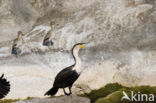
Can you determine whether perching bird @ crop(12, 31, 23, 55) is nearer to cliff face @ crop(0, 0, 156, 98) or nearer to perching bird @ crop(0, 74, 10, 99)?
cliff face @ crop(0, 0, 156, 98)

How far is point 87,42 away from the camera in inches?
400

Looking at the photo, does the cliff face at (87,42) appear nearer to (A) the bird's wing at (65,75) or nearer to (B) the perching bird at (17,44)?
(B) the perching bird at (17,44)

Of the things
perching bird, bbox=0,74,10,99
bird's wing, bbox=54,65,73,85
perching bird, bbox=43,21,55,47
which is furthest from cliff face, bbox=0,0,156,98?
bird's wing, bbox=54,65,73,85

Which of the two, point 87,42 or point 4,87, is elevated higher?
point 87,42

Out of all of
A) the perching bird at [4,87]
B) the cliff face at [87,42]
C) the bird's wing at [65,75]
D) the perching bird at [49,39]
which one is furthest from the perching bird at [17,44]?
Answer: the bird's wing at [65,75]

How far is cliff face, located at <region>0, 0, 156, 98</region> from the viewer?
9695 mm

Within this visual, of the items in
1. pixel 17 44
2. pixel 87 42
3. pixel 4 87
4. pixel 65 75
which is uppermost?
pixel 17 44

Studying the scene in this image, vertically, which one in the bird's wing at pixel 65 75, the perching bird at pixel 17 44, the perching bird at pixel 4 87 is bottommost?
the perching bird at pixel 4 87

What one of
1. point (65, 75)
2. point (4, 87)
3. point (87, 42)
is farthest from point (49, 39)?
point (65, 75)

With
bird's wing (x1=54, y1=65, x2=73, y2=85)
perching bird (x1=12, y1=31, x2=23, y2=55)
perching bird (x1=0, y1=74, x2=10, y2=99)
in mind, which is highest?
perching bird (x1=12, y1=31, x2=23, y2=55)

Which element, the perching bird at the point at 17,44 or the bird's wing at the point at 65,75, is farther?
the perching bird at the point at 17,44

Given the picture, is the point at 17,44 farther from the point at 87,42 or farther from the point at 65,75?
the point at 65,75

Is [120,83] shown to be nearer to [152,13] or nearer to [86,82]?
[86,82]

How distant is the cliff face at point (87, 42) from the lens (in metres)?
9.70
